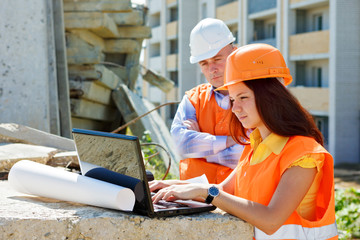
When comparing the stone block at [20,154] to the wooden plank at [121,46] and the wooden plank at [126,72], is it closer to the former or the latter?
the wooden plank at [121,46]

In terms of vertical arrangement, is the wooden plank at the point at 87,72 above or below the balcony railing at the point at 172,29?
below

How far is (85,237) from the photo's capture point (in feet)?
6.91

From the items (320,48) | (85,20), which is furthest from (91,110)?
(320,48)

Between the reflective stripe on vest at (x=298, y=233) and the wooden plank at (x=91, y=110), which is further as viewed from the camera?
the wooden plank at (x=91, y=110)

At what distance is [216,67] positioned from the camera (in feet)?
10.6

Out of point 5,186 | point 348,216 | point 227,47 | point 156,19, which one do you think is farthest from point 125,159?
point 156,19

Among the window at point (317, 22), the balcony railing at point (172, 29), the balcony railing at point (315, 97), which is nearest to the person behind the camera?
the balcony railing at point (315, 97)

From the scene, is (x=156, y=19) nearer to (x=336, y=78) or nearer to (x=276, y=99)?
(x=336, y=78)

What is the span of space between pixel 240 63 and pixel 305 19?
72.3 feet

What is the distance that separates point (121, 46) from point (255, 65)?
847cm

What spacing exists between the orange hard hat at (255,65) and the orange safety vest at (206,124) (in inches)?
37.8

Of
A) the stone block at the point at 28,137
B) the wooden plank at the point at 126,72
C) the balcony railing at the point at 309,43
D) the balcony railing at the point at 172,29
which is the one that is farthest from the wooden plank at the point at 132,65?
the balcony railing at the point at 172,29

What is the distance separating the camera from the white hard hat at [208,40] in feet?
10.6

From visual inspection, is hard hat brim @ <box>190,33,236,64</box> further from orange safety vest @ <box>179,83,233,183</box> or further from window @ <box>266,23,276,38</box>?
window @ <box>266,23,276,38</box>
